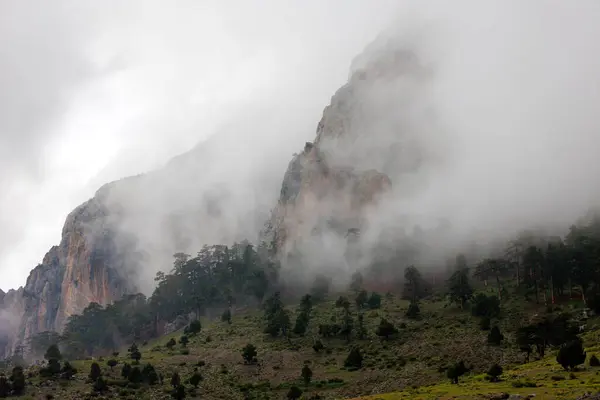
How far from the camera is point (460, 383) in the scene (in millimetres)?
62000

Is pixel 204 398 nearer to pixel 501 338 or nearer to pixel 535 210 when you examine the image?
pixel 501 338

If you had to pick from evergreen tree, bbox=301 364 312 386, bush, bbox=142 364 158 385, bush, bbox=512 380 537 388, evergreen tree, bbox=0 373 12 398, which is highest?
evergreen tree, bbox=0 373 12 398

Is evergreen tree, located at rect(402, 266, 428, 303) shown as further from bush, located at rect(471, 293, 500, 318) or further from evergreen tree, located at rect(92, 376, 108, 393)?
evergreen tree, located at rect(92, 376, 108, 393)

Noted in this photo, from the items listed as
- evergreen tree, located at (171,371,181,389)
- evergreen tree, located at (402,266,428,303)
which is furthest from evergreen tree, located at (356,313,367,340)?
evergreen tree, located at (171,371,181,389)

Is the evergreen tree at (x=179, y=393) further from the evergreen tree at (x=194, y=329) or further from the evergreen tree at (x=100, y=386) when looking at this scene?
the evergreen tree at (x=194, y=329)

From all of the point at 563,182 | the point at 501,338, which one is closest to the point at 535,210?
the point at 563,182

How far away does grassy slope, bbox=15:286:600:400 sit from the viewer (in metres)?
77.4

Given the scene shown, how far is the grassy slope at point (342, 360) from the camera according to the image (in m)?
77.4

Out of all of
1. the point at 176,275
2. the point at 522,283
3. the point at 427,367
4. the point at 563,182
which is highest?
the point at 563,182

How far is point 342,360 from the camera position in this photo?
94.0 metres

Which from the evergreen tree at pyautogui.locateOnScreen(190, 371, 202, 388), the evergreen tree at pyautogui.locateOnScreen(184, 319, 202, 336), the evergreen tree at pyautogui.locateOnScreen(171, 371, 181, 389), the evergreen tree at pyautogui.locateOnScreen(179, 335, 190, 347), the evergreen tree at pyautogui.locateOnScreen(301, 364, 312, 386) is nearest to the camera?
the evergreen tree at pyautogui.locateOnScreen(171, 371, 181, 389)

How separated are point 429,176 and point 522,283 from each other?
8536 centimetres

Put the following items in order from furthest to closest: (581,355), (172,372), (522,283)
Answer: (522,283) < (172,372) < (581,355)

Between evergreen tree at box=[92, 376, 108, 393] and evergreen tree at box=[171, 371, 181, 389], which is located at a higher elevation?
evergreen tree at box=[92, 376, 108, 393]
